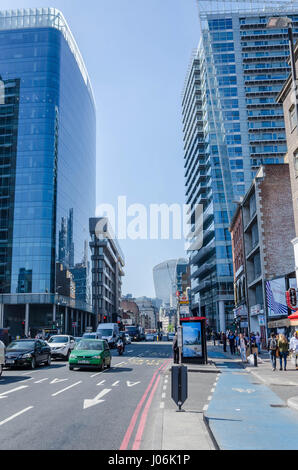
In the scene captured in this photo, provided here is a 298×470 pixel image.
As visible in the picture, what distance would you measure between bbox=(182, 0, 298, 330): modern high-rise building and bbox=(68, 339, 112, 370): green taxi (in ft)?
216

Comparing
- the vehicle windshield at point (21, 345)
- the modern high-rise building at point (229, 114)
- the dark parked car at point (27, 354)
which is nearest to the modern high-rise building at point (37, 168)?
the modern high-rise building at point (229, 114)

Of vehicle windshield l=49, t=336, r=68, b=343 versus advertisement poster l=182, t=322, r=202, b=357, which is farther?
vehicle windshield l=49, t=336, r=68, b=343

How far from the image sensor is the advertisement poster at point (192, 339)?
82.1 feet

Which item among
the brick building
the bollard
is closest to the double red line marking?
the bollard

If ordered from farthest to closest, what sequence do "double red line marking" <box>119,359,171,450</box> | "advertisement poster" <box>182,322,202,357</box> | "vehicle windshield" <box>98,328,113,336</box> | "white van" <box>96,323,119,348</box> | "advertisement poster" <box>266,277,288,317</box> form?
"vehicle windshield" <box>98,328,113,336</box>
"white van" <box>96,323,119,348</box>
"advertisement poster" <box>266,277,288,317</box>
"advertisement poster" <box>182,322,202,357</box>
"double red line marking" <box>119,359,171,450</box>

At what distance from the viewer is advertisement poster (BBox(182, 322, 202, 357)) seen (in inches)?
985

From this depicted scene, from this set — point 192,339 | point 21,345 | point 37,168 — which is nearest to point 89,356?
point 21,345

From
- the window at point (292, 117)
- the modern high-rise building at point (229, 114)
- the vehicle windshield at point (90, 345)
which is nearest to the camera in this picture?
the vehicle windshield at point (90, 345)

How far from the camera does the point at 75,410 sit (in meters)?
10.9

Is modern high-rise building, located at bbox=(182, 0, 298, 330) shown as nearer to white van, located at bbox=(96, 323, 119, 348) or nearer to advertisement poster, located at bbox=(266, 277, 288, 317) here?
white van, located at bbox=(96, 323, 119, 348)

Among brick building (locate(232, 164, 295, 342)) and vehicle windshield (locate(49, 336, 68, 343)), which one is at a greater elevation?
brick building (locate(232, 164, 295, 342))

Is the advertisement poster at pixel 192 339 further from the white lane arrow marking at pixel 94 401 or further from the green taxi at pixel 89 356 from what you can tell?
the white lane arrow marking at pixel 94 401

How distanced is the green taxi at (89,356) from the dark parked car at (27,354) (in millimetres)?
2349

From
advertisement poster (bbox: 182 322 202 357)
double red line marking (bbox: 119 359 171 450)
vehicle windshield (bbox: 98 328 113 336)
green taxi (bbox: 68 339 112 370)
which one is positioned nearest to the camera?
double red line marking (bbox: 119 359 171 450)
